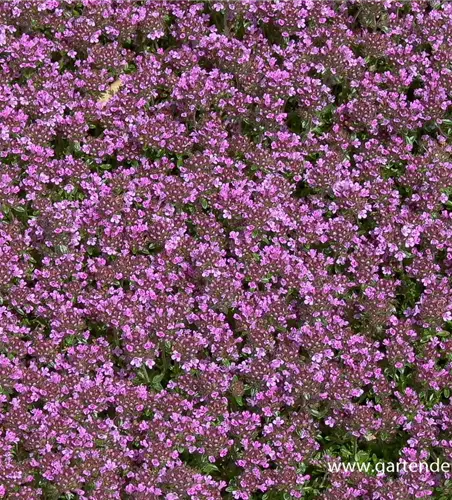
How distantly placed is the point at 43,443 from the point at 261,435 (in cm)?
153

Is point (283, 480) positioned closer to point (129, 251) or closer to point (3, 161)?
point (129, 251)

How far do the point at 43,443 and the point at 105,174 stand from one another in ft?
7.21

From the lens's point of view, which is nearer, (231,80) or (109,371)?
(109,371)

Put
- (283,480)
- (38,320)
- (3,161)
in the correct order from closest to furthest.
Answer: (283,480) → (38,320) → (3,161)

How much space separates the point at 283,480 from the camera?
662 centimetres

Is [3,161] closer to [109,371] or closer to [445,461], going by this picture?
[109,371]

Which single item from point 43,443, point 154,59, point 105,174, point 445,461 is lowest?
point 43,443

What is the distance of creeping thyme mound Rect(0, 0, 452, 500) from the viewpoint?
22.2 feet

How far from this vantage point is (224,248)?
24.7 feet

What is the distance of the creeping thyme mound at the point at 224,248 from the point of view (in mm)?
6781

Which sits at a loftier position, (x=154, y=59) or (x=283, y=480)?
(x=154, y=59)

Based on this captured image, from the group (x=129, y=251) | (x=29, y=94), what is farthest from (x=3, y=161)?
(x=129, y=251)

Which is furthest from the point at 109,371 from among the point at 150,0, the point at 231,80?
the point at 150,0

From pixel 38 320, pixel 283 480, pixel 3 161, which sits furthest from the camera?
pixel 3 161
